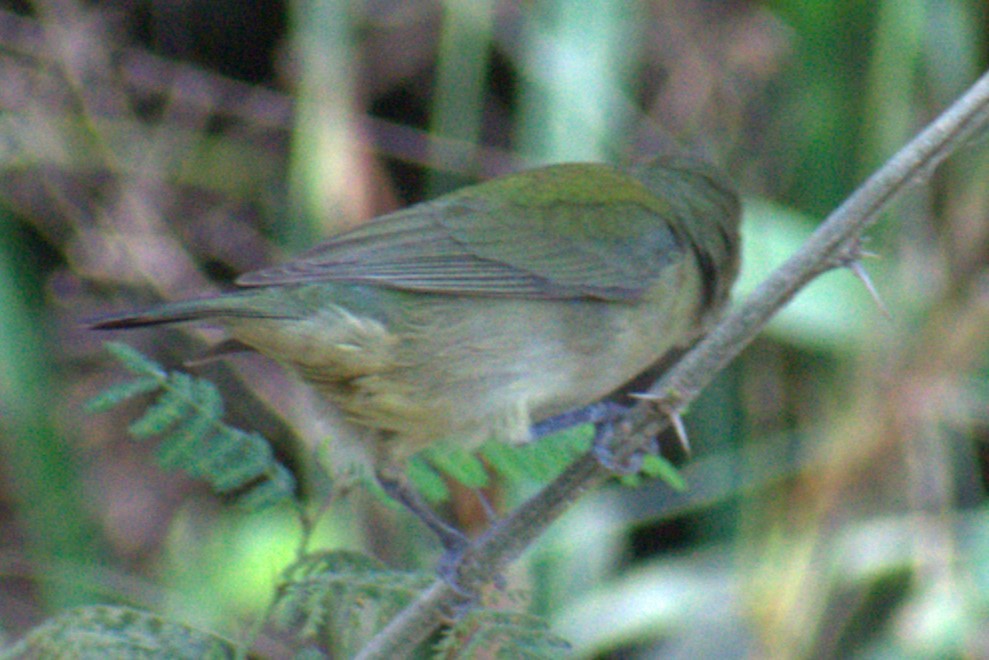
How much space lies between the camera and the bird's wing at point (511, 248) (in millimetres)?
2547

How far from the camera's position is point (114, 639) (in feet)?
4.93

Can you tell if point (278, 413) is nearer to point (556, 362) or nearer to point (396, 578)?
point (556, 362)

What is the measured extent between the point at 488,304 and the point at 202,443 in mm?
945

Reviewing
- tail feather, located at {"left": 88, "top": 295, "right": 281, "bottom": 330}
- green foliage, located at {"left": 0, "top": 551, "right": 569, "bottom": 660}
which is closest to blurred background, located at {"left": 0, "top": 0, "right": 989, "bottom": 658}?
tail feather, located at {"left": 88, "top": 295, "right": 281, "bottom": 330}

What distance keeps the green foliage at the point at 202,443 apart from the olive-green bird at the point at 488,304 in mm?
304

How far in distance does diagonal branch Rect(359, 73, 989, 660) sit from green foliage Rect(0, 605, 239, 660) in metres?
0.22

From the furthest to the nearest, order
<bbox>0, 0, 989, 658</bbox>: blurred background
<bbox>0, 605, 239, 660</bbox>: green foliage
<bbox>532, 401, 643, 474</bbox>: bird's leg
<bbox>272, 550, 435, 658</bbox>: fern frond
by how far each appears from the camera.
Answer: <bbox>0, 0, 989, 658</bbox>: blurred background, <bbox>532, 401, 643, 474</bbox>: bird's leg, <bbox>272, 550, 435, 658</bbox>: fern frond, <bbox>0, 605, 239, 660</bbox>: green foliage

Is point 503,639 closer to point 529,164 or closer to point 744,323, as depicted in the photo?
point 744,323

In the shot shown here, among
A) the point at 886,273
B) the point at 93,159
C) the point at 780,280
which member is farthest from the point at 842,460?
the point at 93,159

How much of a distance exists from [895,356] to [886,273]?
0.43 m

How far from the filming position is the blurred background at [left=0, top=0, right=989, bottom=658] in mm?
3682

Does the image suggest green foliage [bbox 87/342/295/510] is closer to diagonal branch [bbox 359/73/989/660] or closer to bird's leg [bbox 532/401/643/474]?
diagonal branch [bbox 359/73/989/660]

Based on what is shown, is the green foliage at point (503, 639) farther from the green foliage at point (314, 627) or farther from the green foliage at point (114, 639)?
the green foliage at point (114, 639)

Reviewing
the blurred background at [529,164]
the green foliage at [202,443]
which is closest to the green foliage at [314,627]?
the green foliage at [202,443]
